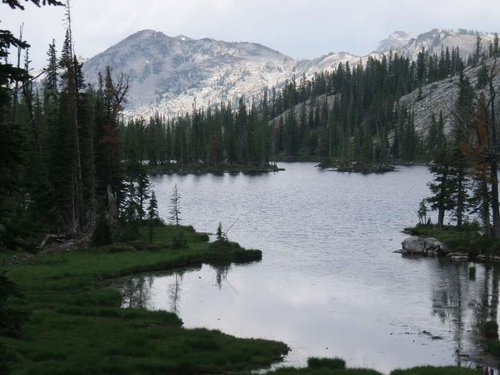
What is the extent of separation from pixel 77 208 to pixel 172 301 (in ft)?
81.6

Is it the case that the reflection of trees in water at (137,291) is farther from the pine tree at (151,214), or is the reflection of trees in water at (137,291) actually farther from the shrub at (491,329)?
the shrub at (491,329)

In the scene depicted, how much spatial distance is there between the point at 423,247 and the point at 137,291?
32000mm

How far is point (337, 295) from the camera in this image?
1818 inches

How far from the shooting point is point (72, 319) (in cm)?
3369

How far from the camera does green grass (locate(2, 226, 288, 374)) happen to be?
26500 millimetres

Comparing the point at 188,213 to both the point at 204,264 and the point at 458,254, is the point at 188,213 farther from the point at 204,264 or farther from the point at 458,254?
the point at 458,254

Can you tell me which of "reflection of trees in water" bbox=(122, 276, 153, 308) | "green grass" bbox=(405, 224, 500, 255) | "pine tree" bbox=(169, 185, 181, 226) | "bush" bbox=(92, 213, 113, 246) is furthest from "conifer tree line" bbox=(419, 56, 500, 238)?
"bush" bbox=(92, 213, 113, 246)

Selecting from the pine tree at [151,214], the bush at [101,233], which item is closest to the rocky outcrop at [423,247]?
the pine tree at [151,214]

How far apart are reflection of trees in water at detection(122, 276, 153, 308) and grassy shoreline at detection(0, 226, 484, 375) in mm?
1058

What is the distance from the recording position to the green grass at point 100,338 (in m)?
26.5

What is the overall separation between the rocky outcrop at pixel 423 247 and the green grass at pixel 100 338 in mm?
30531

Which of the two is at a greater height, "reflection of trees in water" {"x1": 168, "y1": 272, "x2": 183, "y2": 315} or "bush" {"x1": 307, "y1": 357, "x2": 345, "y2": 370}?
"bush" {"x1": 307, "y1": 357, "x2": 345, "y2": 370}

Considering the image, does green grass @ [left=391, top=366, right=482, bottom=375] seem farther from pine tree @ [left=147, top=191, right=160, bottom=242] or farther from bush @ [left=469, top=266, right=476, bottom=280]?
pine tree @ [left=147, top=191, right=160, bottom=242]

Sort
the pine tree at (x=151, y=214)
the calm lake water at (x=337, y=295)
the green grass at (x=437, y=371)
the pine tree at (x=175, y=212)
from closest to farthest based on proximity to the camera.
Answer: the green grass at (x=437, y=371)
the calm lake water at (x=337, y=295)
the pine tree at (x=151, y=214)
the pine tree at (x=175, y=212)
